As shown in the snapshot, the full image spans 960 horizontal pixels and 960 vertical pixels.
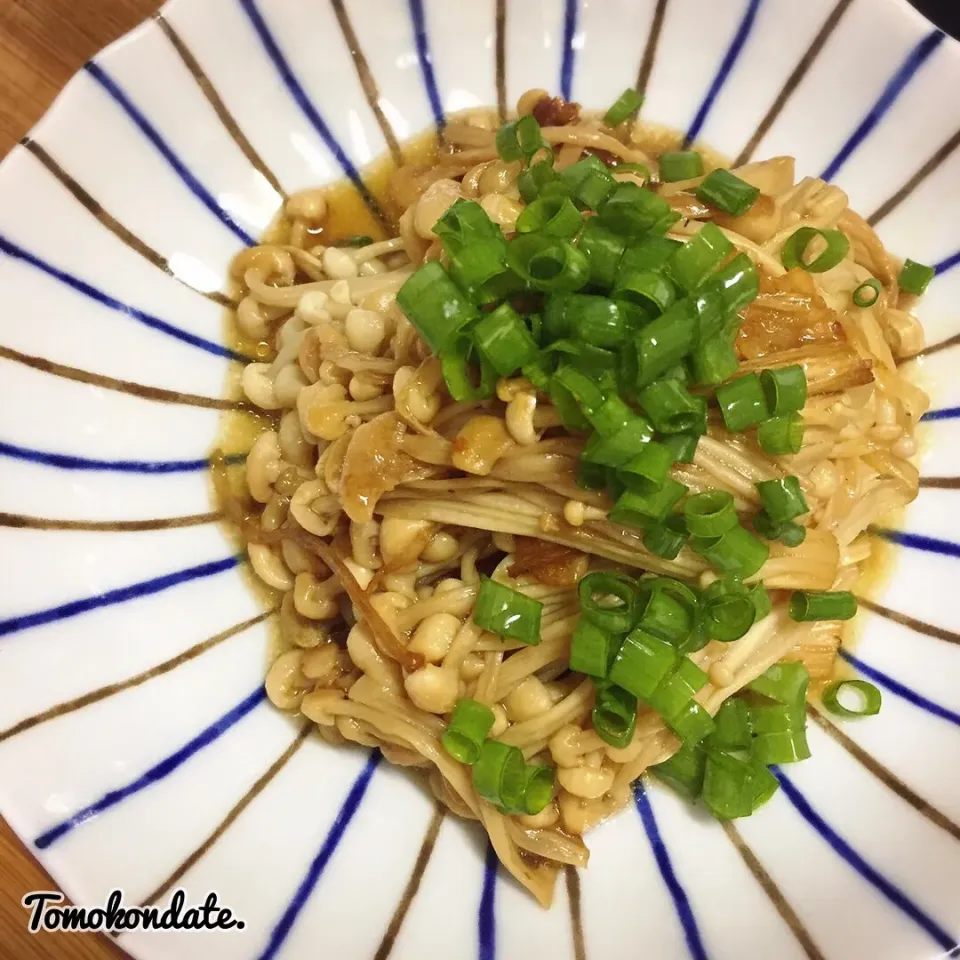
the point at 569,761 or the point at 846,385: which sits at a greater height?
the point at 846,385

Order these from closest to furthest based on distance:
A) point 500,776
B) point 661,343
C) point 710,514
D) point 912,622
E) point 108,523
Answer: point 661,343, point 710,514, point 500,776, point 108,523, point 912,622

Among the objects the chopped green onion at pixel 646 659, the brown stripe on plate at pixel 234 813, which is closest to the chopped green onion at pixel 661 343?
the chopped green onion at pixel 646 659

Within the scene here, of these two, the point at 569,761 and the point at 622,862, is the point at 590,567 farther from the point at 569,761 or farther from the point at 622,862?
the point at 622,862

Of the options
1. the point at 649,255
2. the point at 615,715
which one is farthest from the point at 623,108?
the point at 615,715

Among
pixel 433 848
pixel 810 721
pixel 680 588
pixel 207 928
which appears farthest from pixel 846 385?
pixel 207 928

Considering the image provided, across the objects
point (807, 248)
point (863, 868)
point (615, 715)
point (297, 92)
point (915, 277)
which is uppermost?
point (297, 92)

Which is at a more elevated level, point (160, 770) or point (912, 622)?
point (160, 770)

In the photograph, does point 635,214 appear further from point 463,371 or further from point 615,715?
point 615,715

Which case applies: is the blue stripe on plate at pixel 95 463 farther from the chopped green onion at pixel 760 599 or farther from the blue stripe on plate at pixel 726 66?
the blue stripe on plate at pixel 726 66
